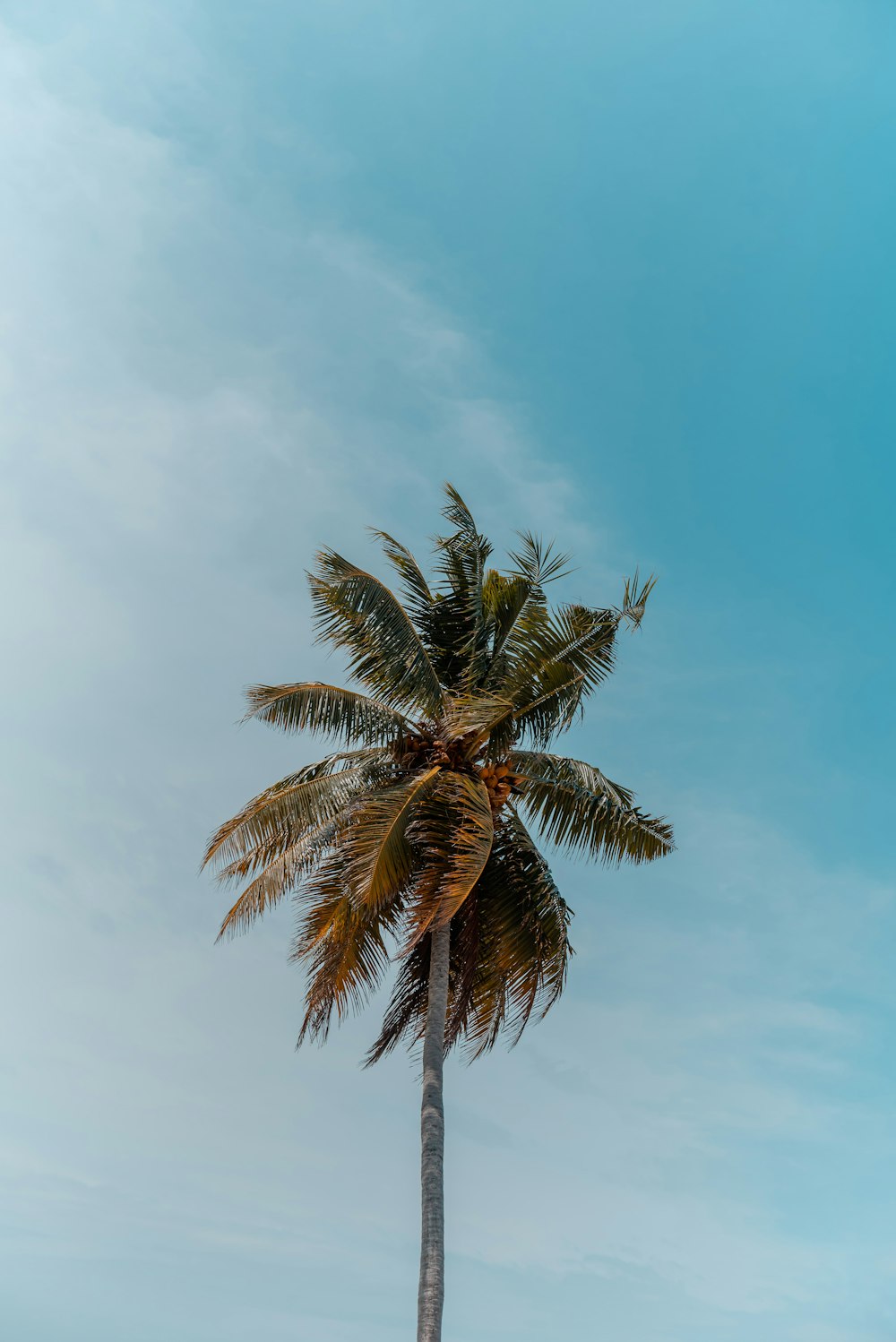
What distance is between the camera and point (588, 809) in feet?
51.2

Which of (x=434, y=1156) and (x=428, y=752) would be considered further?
(x=428, y=752)

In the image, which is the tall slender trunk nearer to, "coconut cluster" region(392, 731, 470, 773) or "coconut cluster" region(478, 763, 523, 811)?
"coconut cluster" region(478, 763, 523, 811)

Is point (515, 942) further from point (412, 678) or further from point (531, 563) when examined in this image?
point (531, 563)

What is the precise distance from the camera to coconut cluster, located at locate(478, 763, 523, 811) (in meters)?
15.4

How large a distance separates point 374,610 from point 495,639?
2004 millimetres

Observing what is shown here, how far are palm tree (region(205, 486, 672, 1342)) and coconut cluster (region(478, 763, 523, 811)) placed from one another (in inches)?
1.1

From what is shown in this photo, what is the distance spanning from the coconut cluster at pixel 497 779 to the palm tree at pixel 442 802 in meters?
0.03

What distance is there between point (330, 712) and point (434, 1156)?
6.34 meters

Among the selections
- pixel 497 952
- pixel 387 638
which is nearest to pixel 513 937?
pixel 497 952

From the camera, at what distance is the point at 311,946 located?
50.7 feet

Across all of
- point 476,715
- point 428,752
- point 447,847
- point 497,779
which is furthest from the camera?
point 428,752

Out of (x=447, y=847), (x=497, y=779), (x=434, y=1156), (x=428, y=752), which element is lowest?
(x=434, y=1156)

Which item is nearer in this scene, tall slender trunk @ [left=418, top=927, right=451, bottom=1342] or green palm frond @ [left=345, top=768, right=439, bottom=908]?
tall slender trunk @ [left=418, top=927, right=451, bottom=1342]

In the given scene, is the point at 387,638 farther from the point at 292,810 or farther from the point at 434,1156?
the point at 434,1156
